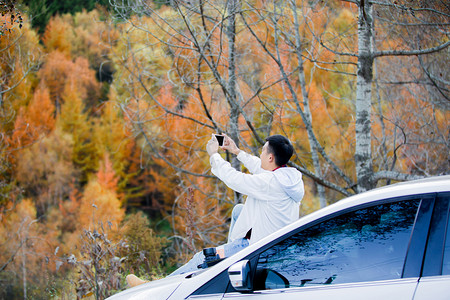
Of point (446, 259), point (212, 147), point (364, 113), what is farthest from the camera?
point (364, 113)

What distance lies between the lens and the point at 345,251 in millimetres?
2301

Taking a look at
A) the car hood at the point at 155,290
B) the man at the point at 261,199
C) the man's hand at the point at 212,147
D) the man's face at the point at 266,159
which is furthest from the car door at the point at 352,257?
the man's hand at the point at 212,147

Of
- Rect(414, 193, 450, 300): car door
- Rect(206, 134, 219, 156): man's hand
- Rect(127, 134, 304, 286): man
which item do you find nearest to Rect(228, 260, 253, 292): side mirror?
Rect(414, 193, 450, 300): car door

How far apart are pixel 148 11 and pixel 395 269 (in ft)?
16.7

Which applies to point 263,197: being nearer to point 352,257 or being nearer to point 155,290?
point 155,290

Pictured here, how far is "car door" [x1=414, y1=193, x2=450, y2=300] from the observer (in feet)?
6.43

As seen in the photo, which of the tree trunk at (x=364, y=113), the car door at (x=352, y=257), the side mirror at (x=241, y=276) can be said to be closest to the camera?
the car door at (x=352, y=257)

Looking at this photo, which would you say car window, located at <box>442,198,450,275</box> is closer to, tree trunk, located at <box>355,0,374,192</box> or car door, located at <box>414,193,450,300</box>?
car door, located at <box>414,193,450,300</box>

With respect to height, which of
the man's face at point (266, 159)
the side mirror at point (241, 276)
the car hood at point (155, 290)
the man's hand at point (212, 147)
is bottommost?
the car hood at point (155, 290)

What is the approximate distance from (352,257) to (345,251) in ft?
0.14

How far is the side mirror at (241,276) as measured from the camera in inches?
88.9

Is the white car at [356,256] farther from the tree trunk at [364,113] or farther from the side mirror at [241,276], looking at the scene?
the tree trunk at [364,113]

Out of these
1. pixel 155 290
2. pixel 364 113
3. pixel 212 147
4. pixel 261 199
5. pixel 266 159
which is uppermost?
pixel 364 113

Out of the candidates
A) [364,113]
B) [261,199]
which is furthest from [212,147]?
[364,113]
